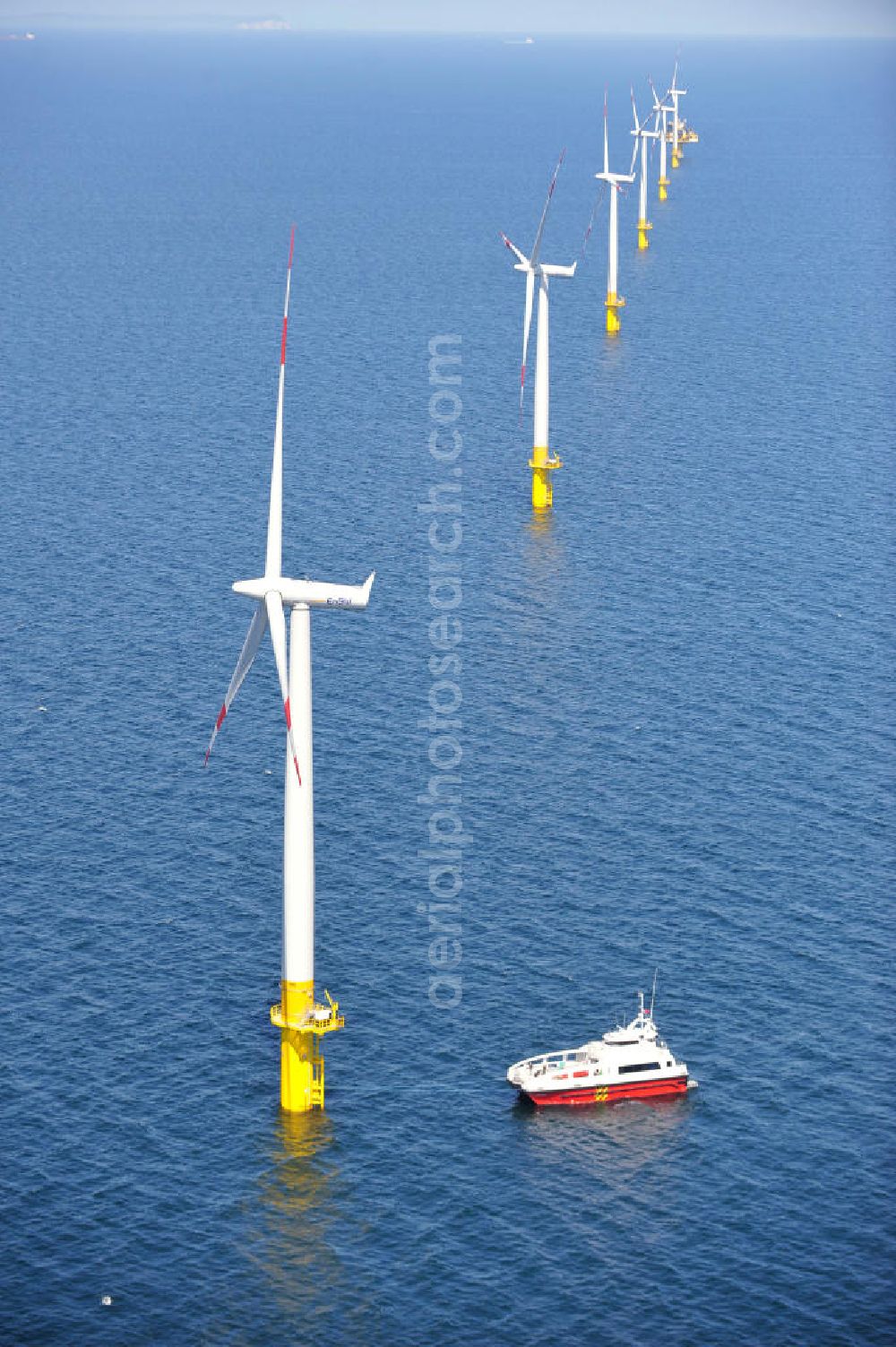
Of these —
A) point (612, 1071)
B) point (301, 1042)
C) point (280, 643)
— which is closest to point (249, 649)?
point (280, 643)

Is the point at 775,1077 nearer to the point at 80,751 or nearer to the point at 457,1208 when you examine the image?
the point at 457,1208

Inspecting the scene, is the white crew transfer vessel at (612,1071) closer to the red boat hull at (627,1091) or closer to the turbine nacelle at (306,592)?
the red boat hull at (627,1091)

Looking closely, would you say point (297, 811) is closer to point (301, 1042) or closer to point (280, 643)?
point (280, 643)

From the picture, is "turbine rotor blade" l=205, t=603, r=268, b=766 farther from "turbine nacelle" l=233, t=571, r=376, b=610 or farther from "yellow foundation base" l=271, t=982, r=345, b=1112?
"yellow foundation base" l=271, t=982, r=345, b=1112

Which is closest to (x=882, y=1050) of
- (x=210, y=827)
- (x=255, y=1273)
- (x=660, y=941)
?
(x=660, y=941)

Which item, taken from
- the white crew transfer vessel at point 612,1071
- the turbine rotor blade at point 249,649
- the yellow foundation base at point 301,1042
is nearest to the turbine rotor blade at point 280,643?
the turbine rotor blade at point 249,649
